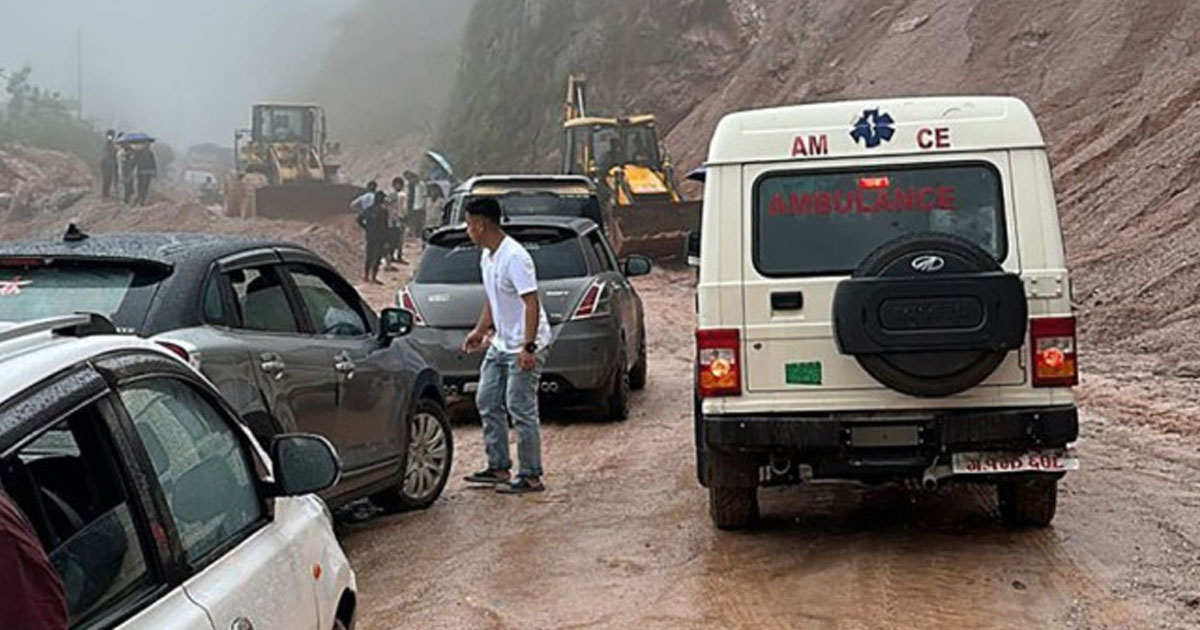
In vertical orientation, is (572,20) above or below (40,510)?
above

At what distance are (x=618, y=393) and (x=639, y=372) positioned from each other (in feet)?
6.63

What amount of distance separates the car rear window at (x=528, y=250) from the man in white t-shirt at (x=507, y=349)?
266 cm

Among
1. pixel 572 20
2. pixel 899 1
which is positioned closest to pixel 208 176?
pixel 572 20

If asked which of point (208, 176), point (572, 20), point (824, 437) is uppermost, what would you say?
point (572, 20)

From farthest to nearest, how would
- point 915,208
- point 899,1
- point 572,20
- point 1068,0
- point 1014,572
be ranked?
point 572,20 → point 899,1 → point 1068,0 → point 915,208 → point 1014,572

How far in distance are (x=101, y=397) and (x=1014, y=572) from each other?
5011 millimetres

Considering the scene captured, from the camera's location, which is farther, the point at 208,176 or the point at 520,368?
the point at 208,176

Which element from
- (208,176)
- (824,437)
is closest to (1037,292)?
(824,437)

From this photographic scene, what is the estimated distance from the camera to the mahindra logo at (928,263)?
7.08 m

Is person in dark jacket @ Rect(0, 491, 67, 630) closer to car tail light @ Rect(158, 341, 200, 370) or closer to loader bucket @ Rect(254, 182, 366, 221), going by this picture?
car tail light @ Rect(158, 341, 200, 370)

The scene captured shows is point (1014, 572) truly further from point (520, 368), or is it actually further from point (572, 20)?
point (572, 20)

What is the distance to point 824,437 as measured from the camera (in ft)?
24.1

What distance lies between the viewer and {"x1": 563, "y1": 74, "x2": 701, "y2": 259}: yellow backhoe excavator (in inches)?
1124

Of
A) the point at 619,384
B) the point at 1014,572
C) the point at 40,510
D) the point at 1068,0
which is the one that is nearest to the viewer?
the point at 40,510
